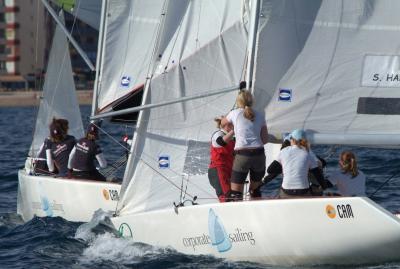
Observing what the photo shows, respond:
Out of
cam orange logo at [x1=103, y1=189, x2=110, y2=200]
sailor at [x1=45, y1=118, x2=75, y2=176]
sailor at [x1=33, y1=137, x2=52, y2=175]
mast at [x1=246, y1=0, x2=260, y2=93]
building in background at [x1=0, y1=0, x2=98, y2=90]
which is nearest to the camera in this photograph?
mast at [x1=246, y1=0, x2=260, y2=93]

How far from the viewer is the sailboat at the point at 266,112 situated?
9.88m

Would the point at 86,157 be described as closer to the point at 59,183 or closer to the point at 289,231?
the point at 59,183

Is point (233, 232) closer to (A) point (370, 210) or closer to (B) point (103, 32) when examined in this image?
(A) point (370, 210)

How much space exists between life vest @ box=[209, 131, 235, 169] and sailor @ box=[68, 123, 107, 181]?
3.35 m

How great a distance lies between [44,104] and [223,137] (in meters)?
7.41

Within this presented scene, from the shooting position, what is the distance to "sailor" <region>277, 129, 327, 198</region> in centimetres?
1019

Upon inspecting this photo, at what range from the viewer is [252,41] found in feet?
34.7

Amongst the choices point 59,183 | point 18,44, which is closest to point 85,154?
point 59,183

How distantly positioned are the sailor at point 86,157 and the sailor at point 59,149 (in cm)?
39

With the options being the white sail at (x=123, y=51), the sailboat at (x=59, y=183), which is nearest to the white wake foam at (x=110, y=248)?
the sailboat at (x=59, y=183)

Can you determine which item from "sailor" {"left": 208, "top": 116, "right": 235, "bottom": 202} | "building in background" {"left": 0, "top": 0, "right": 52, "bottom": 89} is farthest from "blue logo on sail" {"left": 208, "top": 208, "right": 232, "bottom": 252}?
"building in background" {"left": 0, "top": 0, "right": 52, "bottom": 89}

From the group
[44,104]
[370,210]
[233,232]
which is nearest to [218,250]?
[233,232]

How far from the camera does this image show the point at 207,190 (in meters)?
11.6

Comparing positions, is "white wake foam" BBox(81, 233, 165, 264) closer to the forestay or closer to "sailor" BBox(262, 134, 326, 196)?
the forestay
